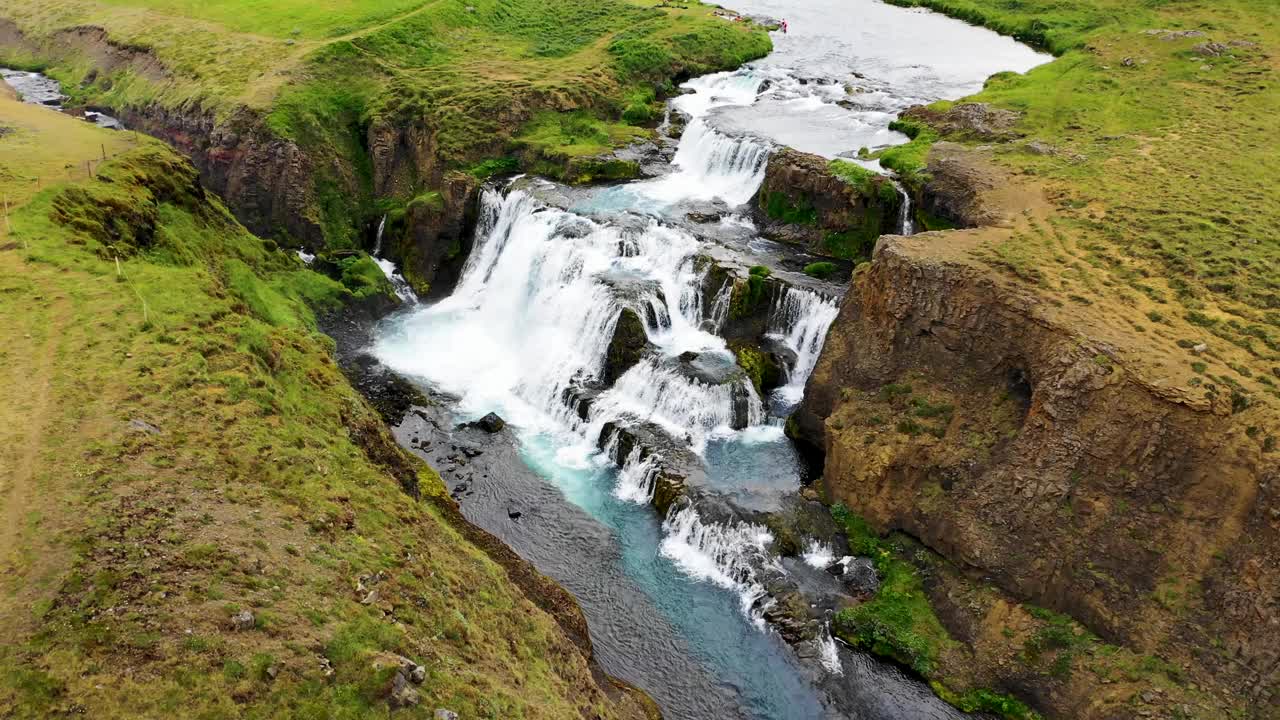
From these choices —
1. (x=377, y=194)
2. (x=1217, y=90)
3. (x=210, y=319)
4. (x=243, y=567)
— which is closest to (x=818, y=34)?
(x=1217, y=90)

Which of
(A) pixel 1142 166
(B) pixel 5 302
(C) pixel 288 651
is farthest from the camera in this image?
(A) pixel 1142 166

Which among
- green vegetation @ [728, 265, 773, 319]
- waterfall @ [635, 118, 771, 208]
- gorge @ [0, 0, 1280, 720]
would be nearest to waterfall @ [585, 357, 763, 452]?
gorge @ [0, 0, 1280, 720]

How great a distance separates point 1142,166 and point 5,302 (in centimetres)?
3533

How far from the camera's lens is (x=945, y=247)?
25234 millimetres

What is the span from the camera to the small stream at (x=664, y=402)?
20.8 m

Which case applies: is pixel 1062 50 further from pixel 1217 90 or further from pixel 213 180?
pixel 213 180

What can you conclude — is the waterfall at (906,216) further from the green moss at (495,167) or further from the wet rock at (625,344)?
the green moss at (495,167)

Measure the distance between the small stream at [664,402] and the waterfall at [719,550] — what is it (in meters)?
0.06

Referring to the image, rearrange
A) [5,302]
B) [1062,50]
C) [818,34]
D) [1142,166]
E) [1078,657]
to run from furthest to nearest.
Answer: [818,34] < [1062,50] < [1142,166] < [5,302] < [1078,657]

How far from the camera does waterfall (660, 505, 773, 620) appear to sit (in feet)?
74.0

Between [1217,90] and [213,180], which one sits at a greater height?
[1217,90]

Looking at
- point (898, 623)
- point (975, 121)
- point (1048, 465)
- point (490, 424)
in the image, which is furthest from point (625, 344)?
point (975, 121)

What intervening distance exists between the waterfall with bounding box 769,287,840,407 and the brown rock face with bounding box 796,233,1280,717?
2.61m

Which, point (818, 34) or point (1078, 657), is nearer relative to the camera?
point (1078, 657)
